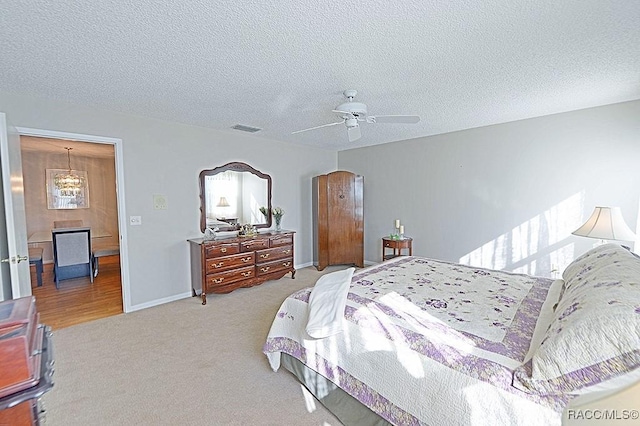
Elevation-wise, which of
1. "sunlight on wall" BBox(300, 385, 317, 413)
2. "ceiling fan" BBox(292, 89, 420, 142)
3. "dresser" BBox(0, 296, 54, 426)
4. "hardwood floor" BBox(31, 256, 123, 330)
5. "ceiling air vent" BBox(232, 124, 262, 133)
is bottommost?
"sunlight on wall" BBox(300, 385, 317, 413)

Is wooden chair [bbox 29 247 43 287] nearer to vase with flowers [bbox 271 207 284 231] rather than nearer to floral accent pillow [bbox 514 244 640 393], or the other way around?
vase with flowers [bbox 271 207 284 231]

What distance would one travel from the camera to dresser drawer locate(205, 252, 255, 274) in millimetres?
3891

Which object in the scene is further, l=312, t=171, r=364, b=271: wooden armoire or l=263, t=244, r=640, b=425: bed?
l=312, t=171, r=364, b=271: wooden armoire

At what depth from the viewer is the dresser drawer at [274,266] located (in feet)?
14.6

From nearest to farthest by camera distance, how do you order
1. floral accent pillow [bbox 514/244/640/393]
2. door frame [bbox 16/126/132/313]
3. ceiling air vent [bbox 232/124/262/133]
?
floral accent pillow [bbox 514/244/640/393] → door frame [bbox 16/126/132/313] → ceiling air vent [bbox 232/124/262/133]

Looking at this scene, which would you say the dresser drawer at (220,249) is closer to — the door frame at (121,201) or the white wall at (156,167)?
the white wall at (156,167)

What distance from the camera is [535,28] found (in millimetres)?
1756

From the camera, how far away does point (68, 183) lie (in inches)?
245

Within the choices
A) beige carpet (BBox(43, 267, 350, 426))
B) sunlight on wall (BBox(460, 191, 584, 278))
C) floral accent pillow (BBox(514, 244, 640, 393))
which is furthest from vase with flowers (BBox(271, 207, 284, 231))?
floral accent pillow (BBox(514, 244, 640, 393))

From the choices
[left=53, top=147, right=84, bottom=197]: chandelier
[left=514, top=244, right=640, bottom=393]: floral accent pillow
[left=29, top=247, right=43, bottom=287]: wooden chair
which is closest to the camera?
[left=514, top=244, right=640, bottom=393]: floral accent pillow

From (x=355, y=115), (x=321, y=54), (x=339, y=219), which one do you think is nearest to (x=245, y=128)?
(x=355, y=115)

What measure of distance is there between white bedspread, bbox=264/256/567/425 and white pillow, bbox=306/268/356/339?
58 mm

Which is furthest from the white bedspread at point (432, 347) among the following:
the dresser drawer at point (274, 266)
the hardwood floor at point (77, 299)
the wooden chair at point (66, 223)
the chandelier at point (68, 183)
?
the chandelier at point (68, 183)

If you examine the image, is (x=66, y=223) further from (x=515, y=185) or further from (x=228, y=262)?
(x=515, y=185)
